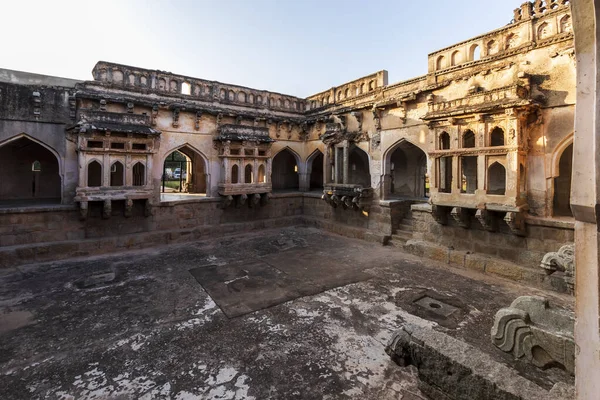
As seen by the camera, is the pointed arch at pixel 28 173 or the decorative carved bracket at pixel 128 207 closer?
the decorative carved bracket at pixel 128 207

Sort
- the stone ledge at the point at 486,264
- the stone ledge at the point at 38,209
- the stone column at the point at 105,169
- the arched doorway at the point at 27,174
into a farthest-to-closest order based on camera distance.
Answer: the arched doorway at the point at 27,174
the stone column at the point at 105,169
the stone ledge at the point at 38,209
the stone ledge at the point at 486,264

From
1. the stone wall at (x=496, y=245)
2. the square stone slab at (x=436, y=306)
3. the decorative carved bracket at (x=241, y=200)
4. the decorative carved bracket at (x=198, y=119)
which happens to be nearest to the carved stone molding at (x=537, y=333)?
the square stone slab at (x=436, y=306)

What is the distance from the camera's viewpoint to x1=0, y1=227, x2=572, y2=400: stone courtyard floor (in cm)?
323

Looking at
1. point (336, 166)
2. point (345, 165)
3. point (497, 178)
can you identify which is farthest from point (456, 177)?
point (336, 166)

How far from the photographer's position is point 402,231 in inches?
368

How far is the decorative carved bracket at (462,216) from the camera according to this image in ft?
24.5

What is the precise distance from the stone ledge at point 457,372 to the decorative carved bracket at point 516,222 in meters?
4.75

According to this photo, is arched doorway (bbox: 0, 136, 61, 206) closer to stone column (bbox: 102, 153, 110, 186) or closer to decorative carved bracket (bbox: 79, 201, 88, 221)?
decorative carved bracket (bbox: 79, 201, 88, 221)

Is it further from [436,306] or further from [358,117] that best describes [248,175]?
[436,306]

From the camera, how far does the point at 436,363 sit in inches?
107

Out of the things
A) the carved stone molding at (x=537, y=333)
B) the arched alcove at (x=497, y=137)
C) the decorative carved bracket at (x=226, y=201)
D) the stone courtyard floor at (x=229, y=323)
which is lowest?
the stone courtyard floor at (x=229, y=323)

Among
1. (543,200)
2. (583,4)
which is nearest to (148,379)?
(583,4)

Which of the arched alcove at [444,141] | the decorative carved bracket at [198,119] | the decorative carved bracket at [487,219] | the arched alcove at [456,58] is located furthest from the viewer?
the decorative carved bracket at [198,119]

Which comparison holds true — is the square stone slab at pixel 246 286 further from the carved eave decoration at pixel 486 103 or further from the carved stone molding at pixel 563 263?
the carved eave decoration at pixel 486 103
